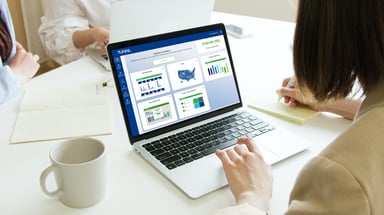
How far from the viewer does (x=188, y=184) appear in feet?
2.87

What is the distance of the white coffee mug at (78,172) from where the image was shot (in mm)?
787

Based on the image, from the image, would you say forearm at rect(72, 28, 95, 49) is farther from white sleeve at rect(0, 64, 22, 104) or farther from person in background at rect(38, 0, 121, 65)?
white sleeve at rect(0, 64, 22, 104)

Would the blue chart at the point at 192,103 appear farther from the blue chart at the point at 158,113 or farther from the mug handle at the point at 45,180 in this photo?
the mug handle at the point at 45,180

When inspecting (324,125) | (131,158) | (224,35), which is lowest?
(324,125)

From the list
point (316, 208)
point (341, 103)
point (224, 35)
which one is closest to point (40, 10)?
point (224, 35)

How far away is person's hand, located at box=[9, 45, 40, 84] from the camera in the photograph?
1.42 metres

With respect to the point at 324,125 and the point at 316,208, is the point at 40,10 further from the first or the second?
the point at 316,208

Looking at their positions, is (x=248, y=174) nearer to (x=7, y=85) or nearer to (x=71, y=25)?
(x=7, y=85)

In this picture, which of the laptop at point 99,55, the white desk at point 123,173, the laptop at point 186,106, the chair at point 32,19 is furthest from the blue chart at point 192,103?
the chair at point 32,19

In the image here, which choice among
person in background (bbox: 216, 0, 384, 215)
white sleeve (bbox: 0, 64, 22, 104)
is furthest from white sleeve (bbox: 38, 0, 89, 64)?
person in background (bbox: 216, 0, 384, 215)

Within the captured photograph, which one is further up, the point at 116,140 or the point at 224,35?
the point at 224,35

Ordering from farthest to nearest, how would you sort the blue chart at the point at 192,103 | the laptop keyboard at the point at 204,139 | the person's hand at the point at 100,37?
1. the person's hand at the point at 100,37
2. the blue chart at the point at 192,103
3. the laptop keyboard at the point at 204,139

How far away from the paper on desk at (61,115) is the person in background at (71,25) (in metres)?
0.48

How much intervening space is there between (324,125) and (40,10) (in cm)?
269
